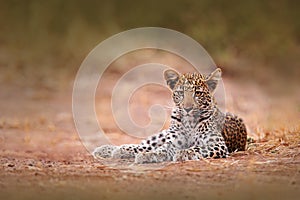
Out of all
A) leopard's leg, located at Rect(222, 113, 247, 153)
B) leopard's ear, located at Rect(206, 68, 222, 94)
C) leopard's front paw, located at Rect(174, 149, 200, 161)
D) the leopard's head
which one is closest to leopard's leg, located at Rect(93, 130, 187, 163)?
leopard's front paw, located at Rect(174, 149, 200, 161)

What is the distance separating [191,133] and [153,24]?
7465 millimetres

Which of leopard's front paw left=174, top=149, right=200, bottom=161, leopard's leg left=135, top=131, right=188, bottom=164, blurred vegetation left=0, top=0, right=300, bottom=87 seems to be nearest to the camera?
A: leopard's front paw left=174, top=149, right=200, bottom=161

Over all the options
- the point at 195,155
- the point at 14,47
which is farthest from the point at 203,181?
the point at 14,47

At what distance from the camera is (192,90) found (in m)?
8.27

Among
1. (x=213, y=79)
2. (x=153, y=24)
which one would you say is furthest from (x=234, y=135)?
(x=153, y=24)

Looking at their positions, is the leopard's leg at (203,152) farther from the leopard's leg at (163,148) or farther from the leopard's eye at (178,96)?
the leopard's eye at (178,96)

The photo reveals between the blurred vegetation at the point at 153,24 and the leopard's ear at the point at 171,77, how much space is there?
5.80 m

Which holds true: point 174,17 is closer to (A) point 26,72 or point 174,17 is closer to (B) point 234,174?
(A) point 26,72

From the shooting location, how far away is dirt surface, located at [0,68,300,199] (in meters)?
6.61

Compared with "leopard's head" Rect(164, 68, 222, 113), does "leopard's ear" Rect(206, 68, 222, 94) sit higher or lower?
higher

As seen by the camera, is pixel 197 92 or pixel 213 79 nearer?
pixel 197 92

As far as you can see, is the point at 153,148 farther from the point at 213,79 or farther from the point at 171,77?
the point at 213,79

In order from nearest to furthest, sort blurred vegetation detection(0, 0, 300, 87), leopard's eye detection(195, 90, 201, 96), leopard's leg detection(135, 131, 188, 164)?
leopard's leg detection(135, 131, 188, 164)
leopard's eye detection(195, 90, 201, 96)
blurred vegetation detection(0, 0, 300, 87)

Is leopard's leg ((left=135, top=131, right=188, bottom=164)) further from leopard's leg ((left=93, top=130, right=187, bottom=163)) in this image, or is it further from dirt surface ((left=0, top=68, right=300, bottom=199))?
dirt surface ((left=0, top=68, right=300, bottom=199))
